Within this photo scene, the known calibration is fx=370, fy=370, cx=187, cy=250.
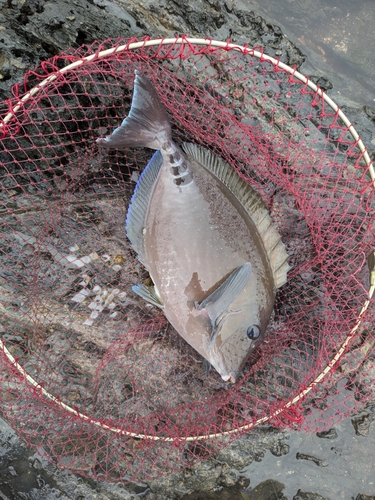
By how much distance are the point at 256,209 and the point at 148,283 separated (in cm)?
113

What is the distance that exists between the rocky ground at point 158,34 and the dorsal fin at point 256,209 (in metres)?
1.24

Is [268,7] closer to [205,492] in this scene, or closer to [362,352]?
[362,352]

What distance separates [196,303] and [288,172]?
138 cm

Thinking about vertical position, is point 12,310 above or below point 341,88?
below

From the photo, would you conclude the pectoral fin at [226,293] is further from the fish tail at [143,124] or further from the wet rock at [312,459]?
the wet rock at [312,459]

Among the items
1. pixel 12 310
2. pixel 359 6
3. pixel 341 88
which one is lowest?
pixel 12 310

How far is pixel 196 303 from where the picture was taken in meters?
2.72

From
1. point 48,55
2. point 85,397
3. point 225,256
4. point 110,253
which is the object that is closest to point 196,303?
point 225,256

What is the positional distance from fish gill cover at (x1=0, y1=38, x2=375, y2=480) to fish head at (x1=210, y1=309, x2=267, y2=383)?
1.46ft

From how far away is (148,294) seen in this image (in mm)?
2969

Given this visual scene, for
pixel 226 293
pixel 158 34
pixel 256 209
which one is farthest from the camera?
pixel 158 34

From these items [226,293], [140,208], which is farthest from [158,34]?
[226,293]

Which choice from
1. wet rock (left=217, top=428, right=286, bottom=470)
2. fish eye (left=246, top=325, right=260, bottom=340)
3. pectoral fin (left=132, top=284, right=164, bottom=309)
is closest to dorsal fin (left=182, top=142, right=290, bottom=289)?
fish eye (left=246, top=325, right=260, bottom=340)

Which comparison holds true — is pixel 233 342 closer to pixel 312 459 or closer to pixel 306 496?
pixel 312 459
